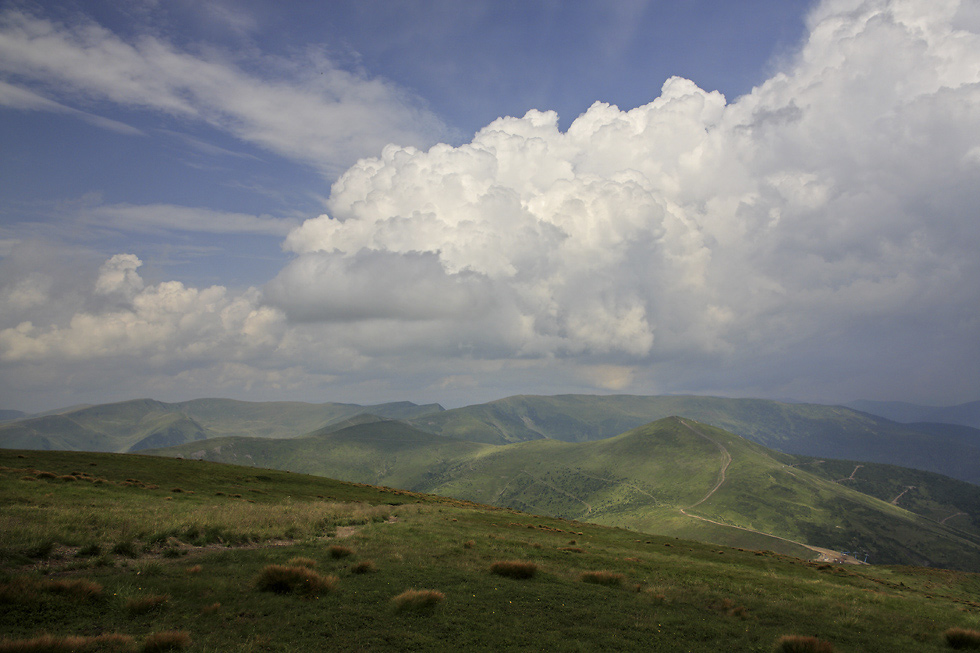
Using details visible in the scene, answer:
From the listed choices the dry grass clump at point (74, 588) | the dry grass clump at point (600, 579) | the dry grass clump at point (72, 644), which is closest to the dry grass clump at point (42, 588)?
the dry grass clump at point (74, 588)

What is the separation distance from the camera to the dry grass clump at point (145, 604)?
1527 centimetres

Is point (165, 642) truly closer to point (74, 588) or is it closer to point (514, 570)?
point (74, 588)

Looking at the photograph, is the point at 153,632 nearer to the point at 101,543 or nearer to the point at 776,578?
the point at 101,543

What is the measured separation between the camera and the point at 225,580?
19281 mm

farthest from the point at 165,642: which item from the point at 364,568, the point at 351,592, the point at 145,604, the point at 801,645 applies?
the point at 801,645

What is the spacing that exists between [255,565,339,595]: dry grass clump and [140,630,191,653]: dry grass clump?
560 cm

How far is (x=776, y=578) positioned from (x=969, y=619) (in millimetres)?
10552

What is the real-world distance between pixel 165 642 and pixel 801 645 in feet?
69.6

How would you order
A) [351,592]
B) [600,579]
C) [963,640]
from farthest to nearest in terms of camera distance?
[600,579] < [963,640] < [351,592]

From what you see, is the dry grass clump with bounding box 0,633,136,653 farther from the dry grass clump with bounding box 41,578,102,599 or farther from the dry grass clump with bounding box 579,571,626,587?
the dry grass clump with bounding box 579,571,626,587

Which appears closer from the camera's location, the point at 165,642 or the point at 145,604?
the point at 165,642

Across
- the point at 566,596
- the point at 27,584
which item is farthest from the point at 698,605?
the point at 27,584

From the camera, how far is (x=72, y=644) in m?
12.0

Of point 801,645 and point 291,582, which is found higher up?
point 291,582
